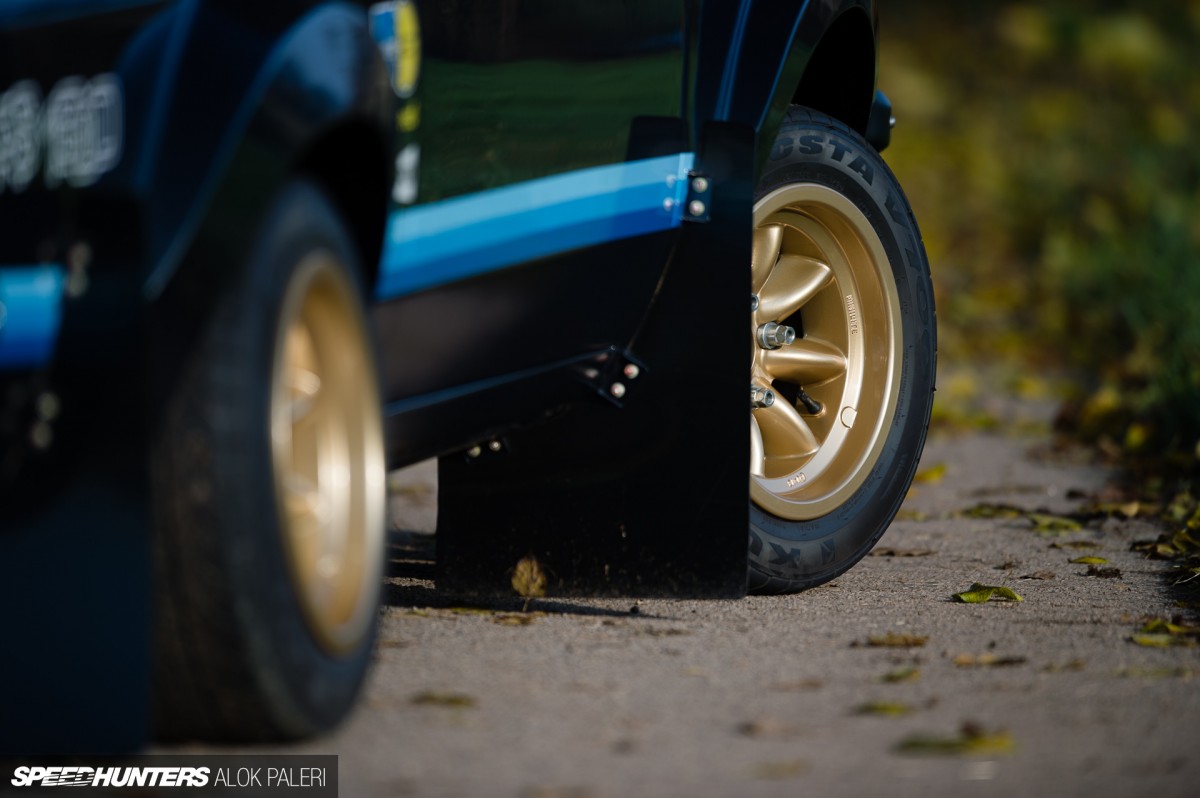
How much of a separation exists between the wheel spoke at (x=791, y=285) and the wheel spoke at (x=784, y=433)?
0.23 metres

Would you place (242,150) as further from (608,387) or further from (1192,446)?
(1192,446)

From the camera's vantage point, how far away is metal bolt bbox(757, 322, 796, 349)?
427 centimetres

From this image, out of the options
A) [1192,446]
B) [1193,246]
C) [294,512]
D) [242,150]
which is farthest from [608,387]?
[1193,246]

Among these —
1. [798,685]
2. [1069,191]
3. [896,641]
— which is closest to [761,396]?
[896,641]

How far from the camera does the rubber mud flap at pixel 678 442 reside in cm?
379

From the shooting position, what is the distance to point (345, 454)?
2.91 meters

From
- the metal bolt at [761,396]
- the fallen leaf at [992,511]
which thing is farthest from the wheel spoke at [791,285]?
the fallen leaf at [992,511]

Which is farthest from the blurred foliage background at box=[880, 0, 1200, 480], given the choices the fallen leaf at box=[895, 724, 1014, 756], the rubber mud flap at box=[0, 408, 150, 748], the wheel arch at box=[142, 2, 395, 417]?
the rubber mud flap at box=[0, 408, 150, 748]

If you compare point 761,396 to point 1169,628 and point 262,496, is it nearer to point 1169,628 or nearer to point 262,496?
point 1169,628

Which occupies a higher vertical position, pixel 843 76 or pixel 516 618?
pixel 843 76

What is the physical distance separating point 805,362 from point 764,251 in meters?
0.31

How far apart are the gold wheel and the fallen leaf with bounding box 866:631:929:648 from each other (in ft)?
1.97

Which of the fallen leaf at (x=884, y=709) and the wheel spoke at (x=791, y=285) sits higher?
the wheel spoke at (x=791, y=285)

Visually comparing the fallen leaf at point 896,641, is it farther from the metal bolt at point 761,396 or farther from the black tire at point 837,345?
the metal bolt at point 761,396
